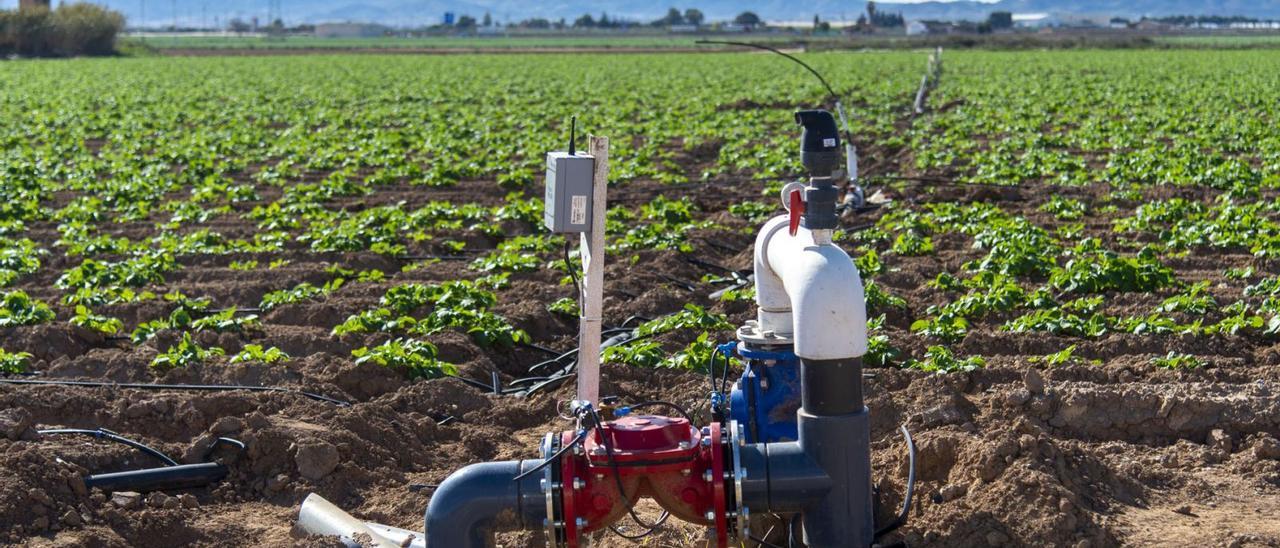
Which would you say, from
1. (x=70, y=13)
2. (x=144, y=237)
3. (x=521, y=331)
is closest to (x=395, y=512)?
(x=521, y=331)

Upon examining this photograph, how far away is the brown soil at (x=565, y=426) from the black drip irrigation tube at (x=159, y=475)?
0.16 feet

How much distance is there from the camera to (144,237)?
13414mm

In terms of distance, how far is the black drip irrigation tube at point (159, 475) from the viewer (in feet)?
19.5

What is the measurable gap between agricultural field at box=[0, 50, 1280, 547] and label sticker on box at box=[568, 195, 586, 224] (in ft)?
4.28

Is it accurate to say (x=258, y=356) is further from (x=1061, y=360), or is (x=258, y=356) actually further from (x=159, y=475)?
(x=1061, y=360)

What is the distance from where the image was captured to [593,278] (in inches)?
216

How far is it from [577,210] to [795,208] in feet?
3.08

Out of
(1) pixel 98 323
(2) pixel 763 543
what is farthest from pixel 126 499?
(1) pixel 98 323

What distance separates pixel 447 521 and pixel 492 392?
324cm

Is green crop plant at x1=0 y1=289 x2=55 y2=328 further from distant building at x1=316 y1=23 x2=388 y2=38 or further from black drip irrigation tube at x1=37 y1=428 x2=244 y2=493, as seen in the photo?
distant building at x1=316 y1=23 x2=388 y2=38

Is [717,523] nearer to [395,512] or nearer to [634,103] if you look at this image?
[395,512]

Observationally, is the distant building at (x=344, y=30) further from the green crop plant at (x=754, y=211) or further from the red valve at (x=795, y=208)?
the red valve at (x=795, y=208)

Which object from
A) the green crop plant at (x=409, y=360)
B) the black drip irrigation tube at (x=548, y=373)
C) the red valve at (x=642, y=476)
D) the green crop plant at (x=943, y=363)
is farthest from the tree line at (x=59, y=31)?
the red valve at (x=642, y=476)

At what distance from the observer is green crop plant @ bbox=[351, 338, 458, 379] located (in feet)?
25.8
